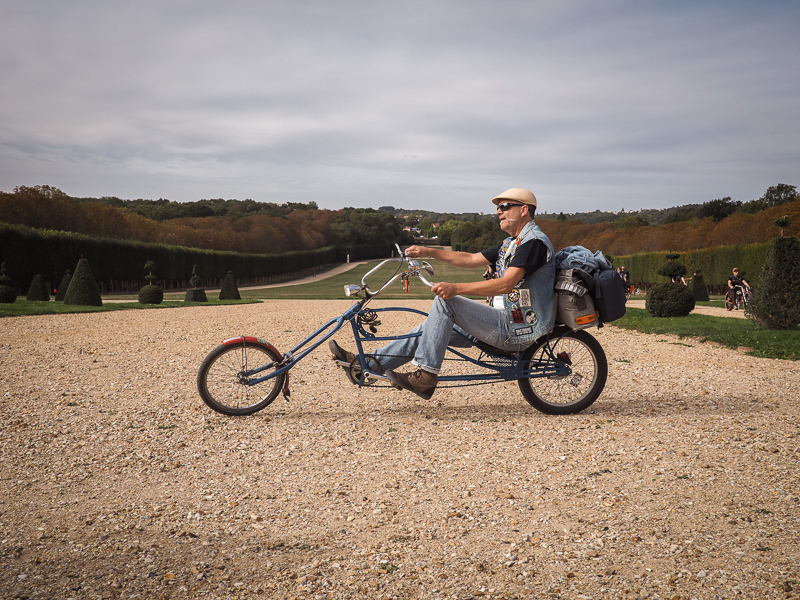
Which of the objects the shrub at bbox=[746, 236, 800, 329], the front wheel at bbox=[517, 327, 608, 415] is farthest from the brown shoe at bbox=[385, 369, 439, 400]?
the shrub at bbox=[746, 236, 800, 329]

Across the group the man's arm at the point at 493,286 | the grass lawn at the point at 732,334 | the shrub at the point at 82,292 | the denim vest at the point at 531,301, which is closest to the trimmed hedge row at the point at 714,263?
the grass lawn at the point at 732,334

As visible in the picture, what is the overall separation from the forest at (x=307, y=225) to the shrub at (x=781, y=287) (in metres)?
6.31

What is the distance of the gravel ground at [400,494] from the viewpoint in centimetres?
247

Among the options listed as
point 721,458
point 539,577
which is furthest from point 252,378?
point 721,458

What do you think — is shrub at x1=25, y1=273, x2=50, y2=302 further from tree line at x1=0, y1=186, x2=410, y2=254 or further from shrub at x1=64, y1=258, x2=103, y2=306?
tree line at x1=0, y1=186, x2=410, y2=254

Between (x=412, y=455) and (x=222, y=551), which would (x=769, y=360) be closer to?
(x=412, y=455)

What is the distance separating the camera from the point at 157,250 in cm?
3816

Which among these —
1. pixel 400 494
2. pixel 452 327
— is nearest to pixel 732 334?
pixel 452 327

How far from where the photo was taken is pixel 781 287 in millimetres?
10453

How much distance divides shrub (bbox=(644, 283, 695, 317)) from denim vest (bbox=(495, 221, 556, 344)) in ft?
35.9

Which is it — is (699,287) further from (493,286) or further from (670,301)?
(493,286)

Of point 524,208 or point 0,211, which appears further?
point 0,211

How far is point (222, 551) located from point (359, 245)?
116146mm

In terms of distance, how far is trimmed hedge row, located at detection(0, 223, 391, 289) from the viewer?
26.2 metres
